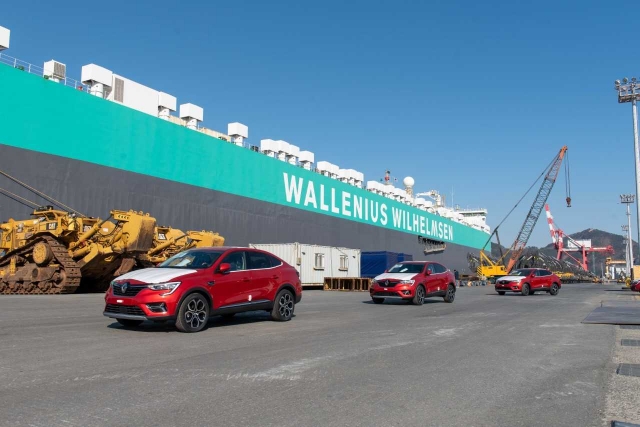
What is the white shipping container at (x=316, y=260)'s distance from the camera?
2992 centimetres

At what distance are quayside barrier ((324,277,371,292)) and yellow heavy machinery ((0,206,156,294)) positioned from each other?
14.4 meters

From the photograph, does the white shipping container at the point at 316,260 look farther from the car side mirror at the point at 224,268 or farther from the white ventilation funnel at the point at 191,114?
the car side mirror at the point at 224,268

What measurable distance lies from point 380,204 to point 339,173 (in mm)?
7758

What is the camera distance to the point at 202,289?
29.2ft

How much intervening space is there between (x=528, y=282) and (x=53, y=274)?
22.7 m

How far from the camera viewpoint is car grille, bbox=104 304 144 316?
8.42 meters

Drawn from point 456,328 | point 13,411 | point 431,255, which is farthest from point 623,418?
point 431,255

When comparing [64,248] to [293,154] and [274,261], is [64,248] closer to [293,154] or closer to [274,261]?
[274,261]

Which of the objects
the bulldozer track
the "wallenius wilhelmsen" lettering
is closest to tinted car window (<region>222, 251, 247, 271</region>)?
the bulldozer track

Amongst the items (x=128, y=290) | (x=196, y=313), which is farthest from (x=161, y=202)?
(x=196, y=313)

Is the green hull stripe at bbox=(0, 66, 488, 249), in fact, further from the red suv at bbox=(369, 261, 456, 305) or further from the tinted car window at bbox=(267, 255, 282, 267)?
the tinted car window at bbox=(267, 255, 282, 267)

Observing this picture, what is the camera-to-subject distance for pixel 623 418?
4281 millimetres

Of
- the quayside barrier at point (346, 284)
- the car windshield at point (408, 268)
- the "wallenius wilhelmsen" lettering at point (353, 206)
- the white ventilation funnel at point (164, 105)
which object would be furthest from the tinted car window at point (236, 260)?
the "wallenius wilhelmsen" lettering at point (353, 206)

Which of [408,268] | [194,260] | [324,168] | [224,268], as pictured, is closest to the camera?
[224,268]
